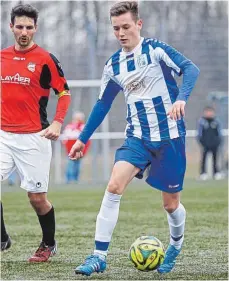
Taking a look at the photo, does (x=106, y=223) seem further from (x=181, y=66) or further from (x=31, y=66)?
(x=31, y=66)

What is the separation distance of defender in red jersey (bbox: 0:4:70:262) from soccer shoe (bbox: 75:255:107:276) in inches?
42.9

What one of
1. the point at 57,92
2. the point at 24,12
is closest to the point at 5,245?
the point at 57,92

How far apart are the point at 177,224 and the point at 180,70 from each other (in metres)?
1.20

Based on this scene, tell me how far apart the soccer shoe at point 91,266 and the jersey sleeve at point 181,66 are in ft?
4.14

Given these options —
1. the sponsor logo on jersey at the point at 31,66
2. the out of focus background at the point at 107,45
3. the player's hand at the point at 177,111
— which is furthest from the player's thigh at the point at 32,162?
the out of focus background at the point at 107,45

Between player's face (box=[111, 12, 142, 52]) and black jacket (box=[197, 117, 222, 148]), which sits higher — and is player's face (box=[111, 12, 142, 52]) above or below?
above

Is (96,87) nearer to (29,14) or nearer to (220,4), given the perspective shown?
(220,4)

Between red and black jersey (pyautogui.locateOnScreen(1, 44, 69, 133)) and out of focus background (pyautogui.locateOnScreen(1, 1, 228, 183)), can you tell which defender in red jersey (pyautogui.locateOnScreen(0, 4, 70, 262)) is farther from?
out of focus background (pyautogui.locateOnScreen(1, 1, 228, 183))

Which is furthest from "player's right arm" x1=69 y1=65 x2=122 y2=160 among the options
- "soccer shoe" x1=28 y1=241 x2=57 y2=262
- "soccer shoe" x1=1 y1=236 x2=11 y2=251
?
"soccer shoe" x1=1 y1=236 x2=11 y2=251

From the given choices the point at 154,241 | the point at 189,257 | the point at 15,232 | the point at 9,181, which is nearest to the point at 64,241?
the point at 15,232

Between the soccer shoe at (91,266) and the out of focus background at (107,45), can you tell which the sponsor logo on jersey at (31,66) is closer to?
the soccer shoe at (91,266)

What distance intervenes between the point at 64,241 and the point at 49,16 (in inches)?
500

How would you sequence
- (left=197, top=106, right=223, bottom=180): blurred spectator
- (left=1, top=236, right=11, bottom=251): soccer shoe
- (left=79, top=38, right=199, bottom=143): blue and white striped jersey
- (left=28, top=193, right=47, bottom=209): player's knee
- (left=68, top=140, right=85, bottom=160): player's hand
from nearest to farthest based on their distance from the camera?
1. (left=79, top=38, right=199, bottom=143): blue and white striped jersey
2. (left=68, top=140, right=85, bottom=160): player's hand
3. (left=28, top=193, right=47, bottom=209): player's knee
4. (left=1, top=236, right=11, bottom=251): soccer shoe
5. (left=197, top=106, right=223, bottom=180): blurred spectator

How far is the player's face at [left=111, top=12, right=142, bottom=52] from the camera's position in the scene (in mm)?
6062
